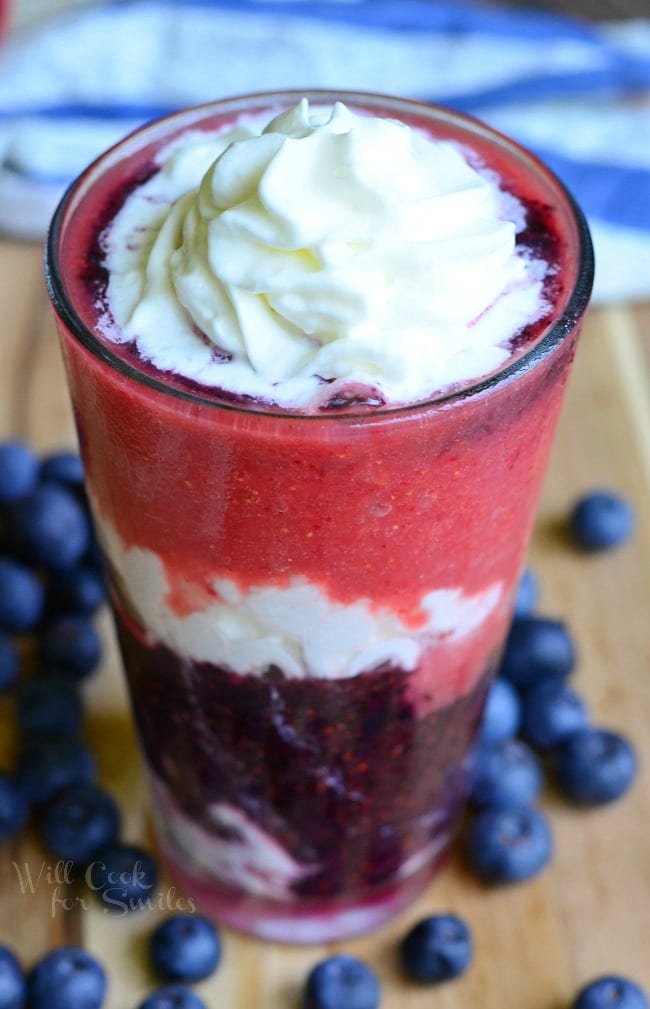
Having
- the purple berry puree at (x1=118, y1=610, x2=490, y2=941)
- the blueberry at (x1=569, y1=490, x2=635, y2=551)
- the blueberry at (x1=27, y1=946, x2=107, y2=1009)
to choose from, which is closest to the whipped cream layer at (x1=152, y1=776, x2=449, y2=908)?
the purple berry puree at (x1=118, y1=610, x2=490, y2=941)

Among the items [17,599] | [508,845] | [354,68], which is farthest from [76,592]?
[354,68]

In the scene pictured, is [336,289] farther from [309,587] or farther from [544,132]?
[544,132]

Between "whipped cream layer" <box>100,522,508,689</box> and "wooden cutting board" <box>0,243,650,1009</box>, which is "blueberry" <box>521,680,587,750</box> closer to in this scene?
"wooden cutting board" <box>0,243,650,1009</box>

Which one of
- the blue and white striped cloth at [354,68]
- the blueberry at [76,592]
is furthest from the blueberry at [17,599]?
the blue and white striped cloth at [354,68]

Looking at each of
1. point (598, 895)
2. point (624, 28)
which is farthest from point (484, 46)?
point (598, 895)

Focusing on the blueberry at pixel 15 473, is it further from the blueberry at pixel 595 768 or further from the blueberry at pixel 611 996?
the blueberry at pixel 611 996

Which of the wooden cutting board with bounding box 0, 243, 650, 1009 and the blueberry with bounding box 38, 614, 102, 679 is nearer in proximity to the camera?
the wooden cutting board with bounding box 0, 243, 650, 1009

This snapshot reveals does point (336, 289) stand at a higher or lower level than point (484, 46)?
higher
